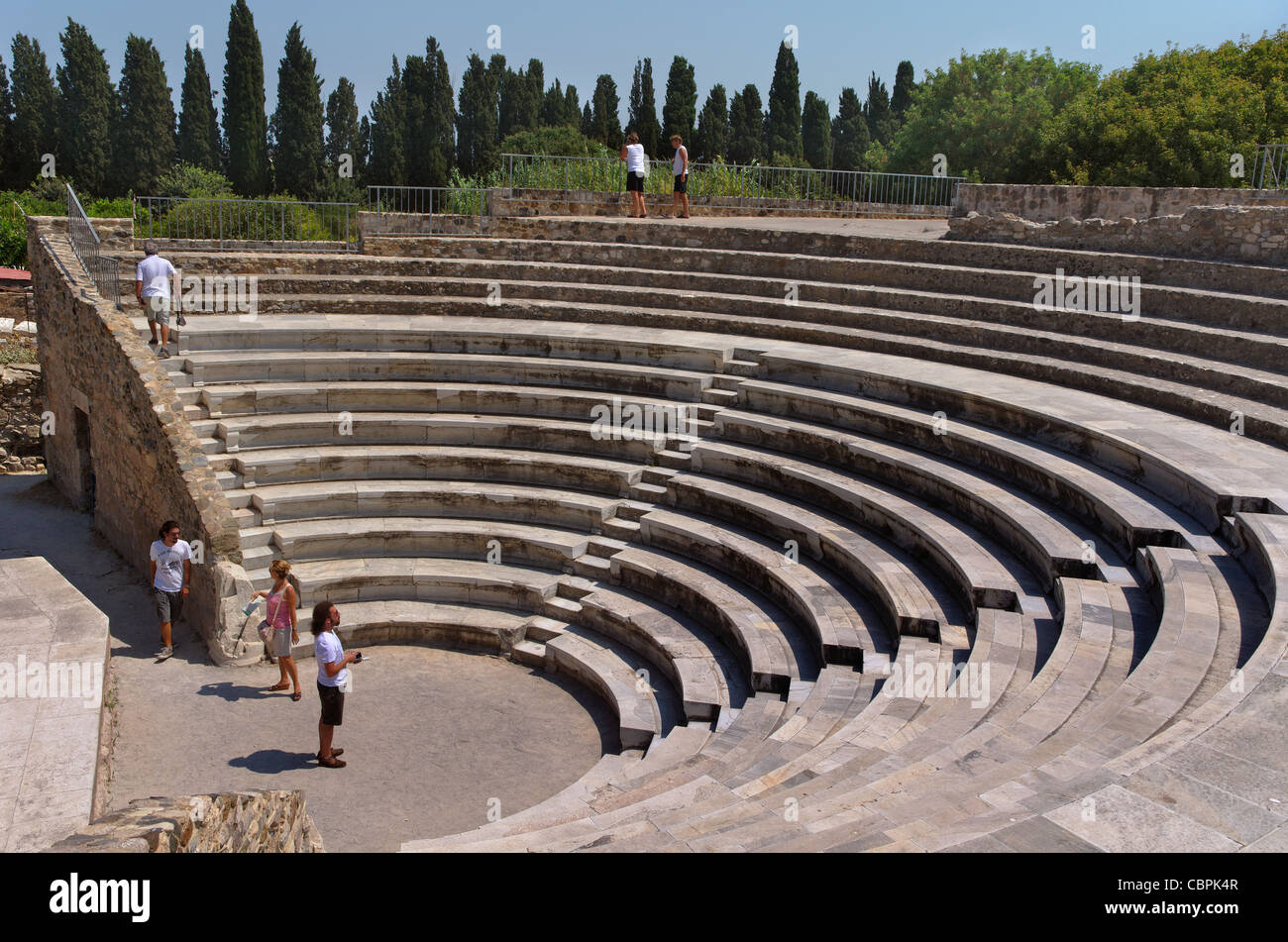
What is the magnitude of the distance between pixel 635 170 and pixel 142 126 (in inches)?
1310

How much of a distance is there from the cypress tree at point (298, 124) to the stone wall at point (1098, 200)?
107 feet

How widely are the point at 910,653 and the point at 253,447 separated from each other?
8.36 meters

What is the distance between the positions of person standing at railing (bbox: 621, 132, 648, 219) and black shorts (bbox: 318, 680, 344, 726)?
11769 mm

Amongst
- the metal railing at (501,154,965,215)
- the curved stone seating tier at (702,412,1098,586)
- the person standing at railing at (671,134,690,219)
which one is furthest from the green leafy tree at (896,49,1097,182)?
the curved stone seating tier at (702,412,1098,586)

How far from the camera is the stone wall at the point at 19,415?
19.1 m

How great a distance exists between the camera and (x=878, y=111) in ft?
214

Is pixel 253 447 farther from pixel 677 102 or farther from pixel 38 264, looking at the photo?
pixel 677 102

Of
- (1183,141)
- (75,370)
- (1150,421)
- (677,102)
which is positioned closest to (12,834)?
(1150,421)

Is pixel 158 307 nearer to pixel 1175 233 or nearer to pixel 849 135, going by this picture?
pixel 1175 233

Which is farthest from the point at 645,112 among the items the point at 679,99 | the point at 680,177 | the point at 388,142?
the point at 680,177

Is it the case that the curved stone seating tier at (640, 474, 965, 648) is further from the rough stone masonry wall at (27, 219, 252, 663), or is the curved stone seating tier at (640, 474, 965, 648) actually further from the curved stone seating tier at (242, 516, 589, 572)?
the rough stone masonry wall at (27, 219, 252, 663)

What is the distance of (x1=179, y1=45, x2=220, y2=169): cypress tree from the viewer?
4481 centimetres

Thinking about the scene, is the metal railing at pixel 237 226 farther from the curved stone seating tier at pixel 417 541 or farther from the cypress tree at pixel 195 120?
the cypress tree at pixel 195 120

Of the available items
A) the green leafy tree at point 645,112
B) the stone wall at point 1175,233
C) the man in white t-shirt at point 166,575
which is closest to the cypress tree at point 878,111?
the green leafy tree at point 645,112
